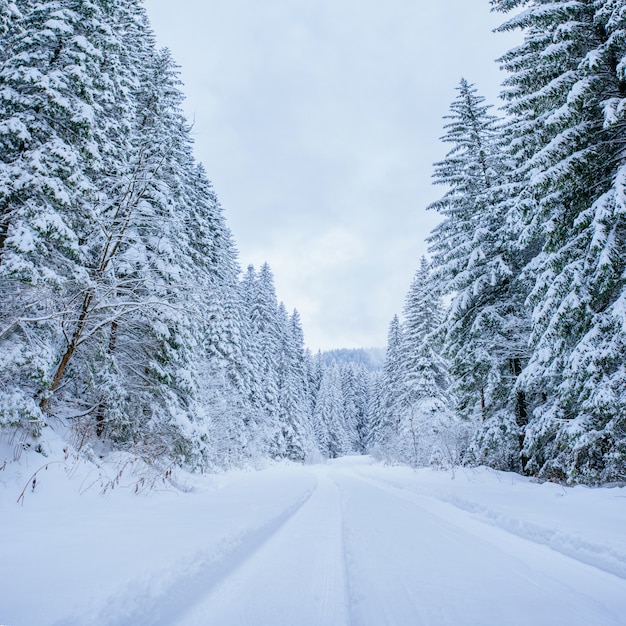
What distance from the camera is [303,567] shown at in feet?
11.2

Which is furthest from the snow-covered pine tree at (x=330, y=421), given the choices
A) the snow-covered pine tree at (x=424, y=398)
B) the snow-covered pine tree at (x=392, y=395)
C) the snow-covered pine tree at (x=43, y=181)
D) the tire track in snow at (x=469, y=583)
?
the tire track in snow at (x=469, y=583)

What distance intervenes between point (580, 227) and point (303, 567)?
8799 millimetres

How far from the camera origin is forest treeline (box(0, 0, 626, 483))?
7066mm

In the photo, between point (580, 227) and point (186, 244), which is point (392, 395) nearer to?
point (186, 244)

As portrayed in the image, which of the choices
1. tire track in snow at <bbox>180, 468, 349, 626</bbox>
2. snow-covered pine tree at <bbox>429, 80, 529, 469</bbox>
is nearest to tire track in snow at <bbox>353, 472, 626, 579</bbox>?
tire track in snow at <bbox>180, 468, 349, 626</bbox>

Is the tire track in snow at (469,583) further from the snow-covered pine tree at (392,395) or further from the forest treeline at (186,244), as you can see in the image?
the snow-covered pine tree at (392,395)

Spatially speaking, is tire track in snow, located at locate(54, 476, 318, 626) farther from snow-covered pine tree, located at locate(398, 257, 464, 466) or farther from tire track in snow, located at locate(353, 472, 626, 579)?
snow-covered pine tree, located at locate(398, 257, 464, 466)

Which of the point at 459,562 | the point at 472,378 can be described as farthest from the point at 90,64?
the point at 472,378

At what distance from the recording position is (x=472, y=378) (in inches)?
501

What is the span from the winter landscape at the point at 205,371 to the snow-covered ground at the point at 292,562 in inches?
1.1

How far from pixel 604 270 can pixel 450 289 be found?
657 centimetres

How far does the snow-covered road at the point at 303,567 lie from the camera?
2381mm

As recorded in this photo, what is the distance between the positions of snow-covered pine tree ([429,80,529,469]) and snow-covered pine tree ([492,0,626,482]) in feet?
7.51

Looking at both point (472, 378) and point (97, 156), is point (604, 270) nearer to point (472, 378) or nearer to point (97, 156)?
point (472, 378)
